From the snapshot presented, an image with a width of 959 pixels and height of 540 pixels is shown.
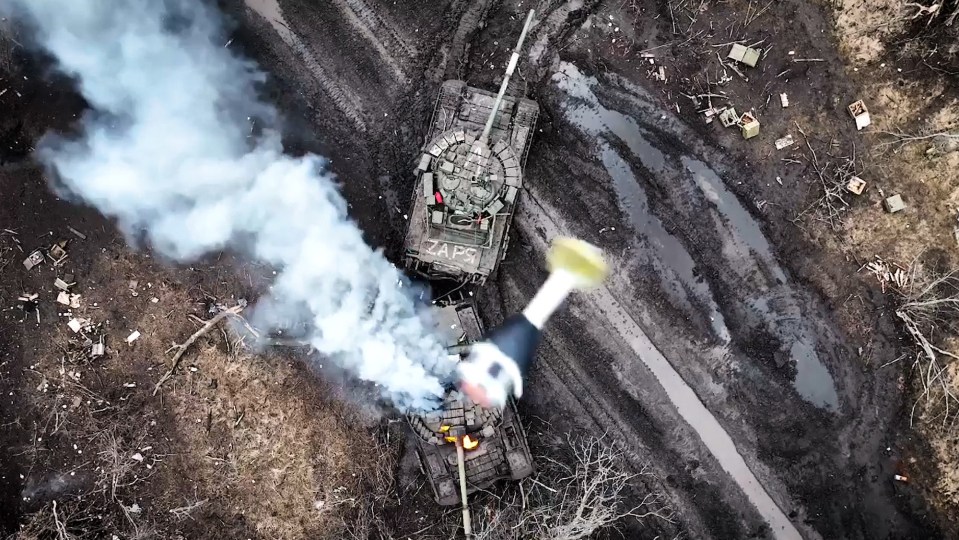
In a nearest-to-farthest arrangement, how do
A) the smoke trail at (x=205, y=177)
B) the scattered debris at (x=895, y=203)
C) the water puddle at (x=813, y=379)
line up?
the smoke trail at (x=205, y=177)
the scattered debris at (x=895, y=203)
the water puddle at (x=813, y=379)

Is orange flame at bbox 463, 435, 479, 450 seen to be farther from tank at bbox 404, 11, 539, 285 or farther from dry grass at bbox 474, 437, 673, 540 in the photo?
tank at bbox 404, 11, 539, 285

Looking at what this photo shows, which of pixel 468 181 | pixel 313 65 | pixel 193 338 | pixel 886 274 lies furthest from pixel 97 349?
pixel 886 274

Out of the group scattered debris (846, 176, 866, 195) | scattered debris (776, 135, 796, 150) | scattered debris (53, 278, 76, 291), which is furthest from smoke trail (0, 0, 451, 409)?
scattered debris (846, 176, 866, 195)

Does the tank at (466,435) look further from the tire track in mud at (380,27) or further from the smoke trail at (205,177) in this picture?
the tire track in mud at (380,27)

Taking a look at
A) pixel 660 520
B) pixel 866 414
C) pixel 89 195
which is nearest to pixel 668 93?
pixel 866 414

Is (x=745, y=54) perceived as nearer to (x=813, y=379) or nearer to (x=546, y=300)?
(x=546, y=300)

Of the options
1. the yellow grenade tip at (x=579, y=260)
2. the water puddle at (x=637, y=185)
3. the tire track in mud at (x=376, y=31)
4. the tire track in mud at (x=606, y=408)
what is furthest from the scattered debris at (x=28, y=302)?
the water puddle at (x=637, y=185)
